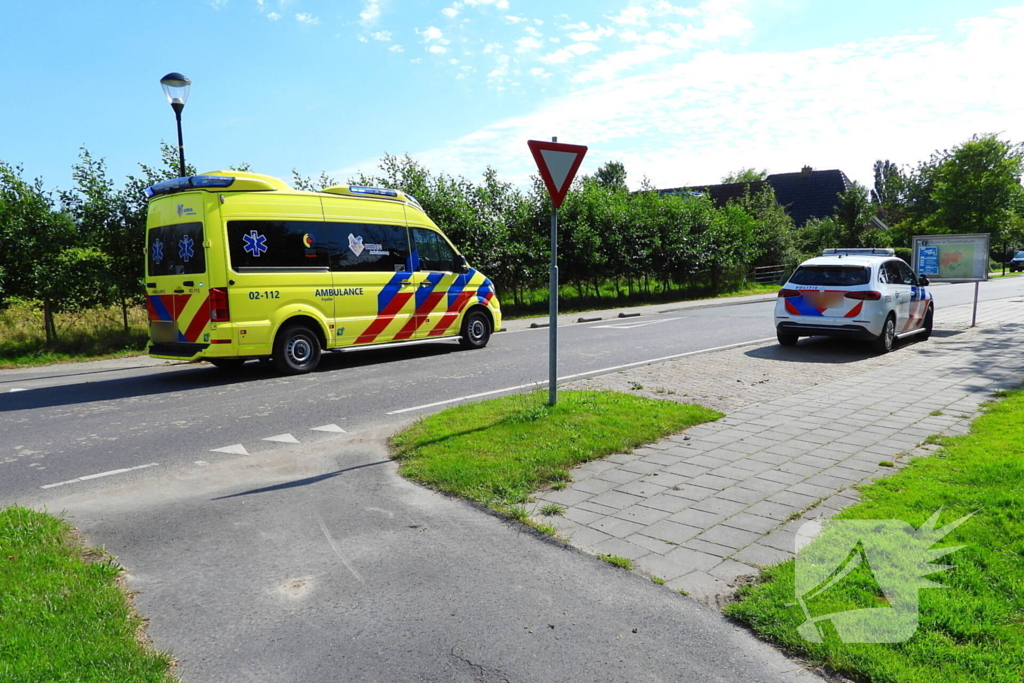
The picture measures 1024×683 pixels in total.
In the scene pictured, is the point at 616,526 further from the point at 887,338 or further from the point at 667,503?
the point at 887,338

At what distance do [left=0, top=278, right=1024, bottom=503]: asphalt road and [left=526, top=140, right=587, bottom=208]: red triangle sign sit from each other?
10.1 feet

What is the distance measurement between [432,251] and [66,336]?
25.6ft

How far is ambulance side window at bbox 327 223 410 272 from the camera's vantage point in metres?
11.6

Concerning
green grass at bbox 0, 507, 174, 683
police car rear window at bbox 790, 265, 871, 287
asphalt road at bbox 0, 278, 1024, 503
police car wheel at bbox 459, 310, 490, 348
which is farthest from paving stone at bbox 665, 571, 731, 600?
police car wheel at bbox 459, 310, 490, 348

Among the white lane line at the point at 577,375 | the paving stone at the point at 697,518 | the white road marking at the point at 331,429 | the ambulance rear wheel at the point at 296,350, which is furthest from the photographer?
the ambulance rear wheel at the point at 296,350

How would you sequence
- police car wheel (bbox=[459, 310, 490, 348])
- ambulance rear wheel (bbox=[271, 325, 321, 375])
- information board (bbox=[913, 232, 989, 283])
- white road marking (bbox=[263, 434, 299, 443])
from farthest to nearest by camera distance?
information board (bbox=[913, 232, 989, 283]) < police car wheel (bbox=[459, 310, 490, 348]) < ambulance rear wheel (bbox=[271, 325, 321, 375]) < white road marking (bbox=[263, 434, 299, 443])

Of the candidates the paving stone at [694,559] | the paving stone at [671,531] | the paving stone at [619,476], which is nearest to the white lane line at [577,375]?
the paving stone at [619,476]

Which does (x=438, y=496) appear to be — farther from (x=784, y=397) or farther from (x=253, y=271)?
(x=253, y=271)

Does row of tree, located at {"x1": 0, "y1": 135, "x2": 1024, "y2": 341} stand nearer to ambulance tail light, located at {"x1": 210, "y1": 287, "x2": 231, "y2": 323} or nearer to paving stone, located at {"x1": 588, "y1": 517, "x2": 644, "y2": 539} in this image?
ambulance tail light, located at {"x1": 210, "y1": 287, "x2": 231, "y2": 323}

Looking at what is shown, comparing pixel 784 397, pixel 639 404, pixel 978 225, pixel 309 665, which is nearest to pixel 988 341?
pixel 784 397

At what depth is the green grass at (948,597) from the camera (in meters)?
2.82

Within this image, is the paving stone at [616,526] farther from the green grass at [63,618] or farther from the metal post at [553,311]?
the metal post at [553,311]

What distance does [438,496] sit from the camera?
516cm

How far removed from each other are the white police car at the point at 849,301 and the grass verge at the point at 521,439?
562 centimetres
